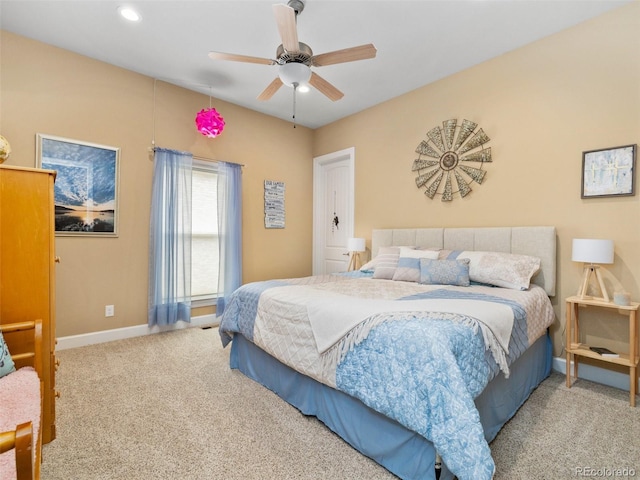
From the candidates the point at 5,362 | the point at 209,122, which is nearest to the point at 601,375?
the point at 5,362

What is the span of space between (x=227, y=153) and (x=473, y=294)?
3.38 m

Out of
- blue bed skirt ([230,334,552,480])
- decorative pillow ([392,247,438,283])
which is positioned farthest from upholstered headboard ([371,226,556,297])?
blue bed skirt ([230,334,552,480])

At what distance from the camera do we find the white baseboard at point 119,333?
3.02 meters

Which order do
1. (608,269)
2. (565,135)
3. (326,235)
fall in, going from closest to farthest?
(608,269)
(565,135)
(326,235)

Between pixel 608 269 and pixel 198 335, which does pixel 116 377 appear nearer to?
pixel 198 335

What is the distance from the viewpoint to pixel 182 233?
369cm

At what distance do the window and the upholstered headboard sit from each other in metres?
2.24

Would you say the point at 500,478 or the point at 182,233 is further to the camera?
the point at 182,233

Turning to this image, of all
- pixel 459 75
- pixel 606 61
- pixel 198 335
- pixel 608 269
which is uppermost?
pixel 459 75

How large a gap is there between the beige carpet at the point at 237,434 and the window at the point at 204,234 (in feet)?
4.90

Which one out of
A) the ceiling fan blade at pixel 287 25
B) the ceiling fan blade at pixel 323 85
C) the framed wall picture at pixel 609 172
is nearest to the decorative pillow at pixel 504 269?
the framed wall picture at pixel 609 172

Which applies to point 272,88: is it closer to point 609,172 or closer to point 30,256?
point 30,256

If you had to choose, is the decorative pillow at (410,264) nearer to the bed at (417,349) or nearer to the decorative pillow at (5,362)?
the bed at (417,349)

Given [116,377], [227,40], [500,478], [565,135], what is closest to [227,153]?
[227,40]
